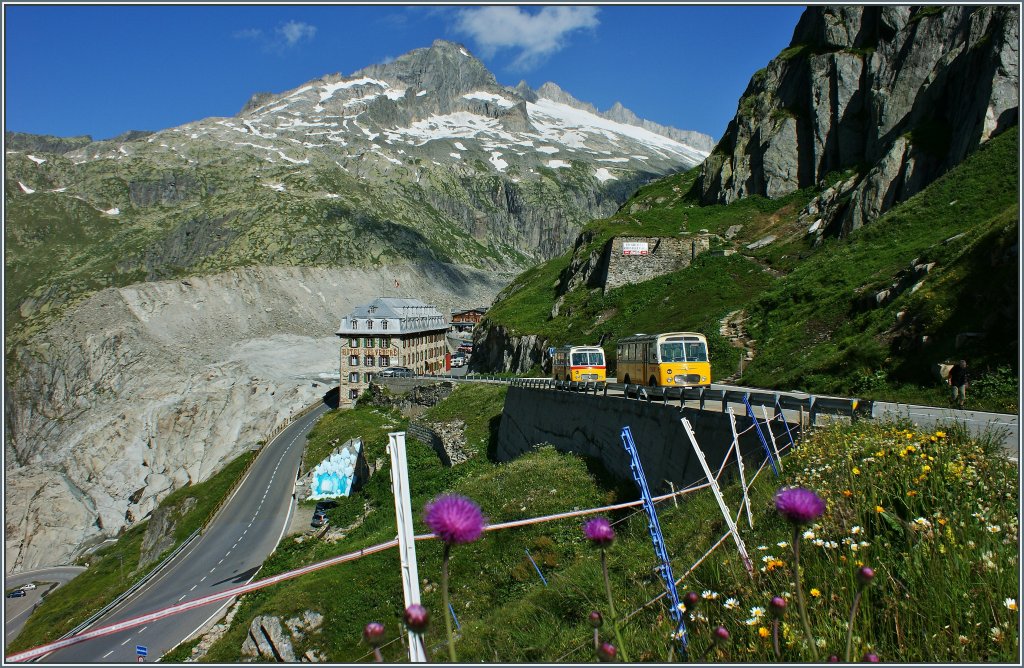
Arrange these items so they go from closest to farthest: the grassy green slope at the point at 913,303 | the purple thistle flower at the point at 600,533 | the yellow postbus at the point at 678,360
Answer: the purple thistle flower at the point at 600,533 → the grassy green slope at the point at 913,303 → the yellow postbus at the point at 678,360

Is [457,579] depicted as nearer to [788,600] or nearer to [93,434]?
[788,600]

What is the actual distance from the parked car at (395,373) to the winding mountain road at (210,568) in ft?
49.6

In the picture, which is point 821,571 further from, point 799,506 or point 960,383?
point 960,383

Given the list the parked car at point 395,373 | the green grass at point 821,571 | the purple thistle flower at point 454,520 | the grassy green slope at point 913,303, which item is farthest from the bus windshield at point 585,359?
the parked car at point 395,373

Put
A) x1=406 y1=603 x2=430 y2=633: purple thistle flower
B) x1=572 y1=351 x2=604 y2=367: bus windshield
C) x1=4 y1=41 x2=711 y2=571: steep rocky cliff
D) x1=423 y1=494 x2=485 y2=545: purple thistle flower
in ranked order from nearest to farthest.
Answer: x1=406 y1=603 x2=430 y2=633: purple thistle flower → x1=423 y1=494 x2=485 y2=545: purple thistle flower → x1=572 y1=351 x2=604 y2=367: bus windshield → x1=4 y1=41 x2=711 y2=571: steep rocky cliff

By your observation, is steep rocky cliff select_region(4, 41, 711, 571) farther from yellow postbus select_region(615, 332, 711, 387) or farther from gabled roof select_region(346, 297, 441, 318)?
yellow postbus select_region(615, 332, 711, 387)

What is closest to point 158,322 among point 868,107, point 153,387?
point 153,387

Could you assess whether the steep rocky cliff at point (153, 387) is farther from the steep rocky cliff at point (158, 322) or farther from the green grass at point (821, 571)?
the green grass at point (821, 571)

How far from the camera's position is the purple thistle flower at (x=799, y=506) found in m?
3.12

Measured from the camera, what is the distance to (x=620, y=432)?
1922 centimetres

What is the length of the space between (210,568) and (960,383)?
3748cm

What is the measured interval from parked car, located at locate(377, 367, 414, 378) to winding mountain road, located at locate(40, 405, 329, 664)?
1513cm

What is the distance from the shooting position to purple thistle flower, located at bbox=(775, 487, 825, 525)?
3125mm

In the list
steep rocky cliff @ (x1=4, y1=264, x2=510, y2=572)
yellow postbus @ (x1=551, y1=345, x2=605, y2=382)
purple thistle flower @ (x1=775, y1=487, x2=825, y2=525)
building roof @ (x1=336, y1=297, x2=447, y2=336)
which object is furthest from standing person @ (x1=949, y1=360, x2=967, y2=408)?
steep rocky cliff @ (x1=4, y1=264, x2=510, y2=572)
